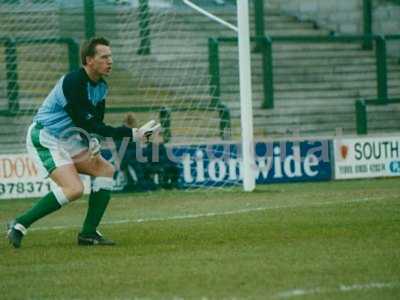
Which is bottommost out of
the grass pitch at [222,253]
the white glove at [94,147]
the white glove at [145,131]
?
the grass pitch at [222,253]

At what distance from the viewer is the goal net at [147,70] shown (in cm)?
2029

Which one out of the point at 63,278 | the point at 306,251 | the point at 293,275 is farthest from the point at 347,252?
the point at 63,278

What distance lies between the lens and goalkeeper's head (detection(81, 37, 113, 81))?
35.4ft

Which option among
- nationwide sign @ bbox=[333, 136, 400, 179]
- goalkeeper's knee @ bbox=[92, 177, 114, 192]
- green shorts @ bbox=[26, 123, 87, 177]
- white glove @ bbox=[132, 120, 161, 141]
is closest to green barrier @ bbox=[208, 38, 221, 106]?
nationwide sign @ bbox=[333, 136, 400, 179]

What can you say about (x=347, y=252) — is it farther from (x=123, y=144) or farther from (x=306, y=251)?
(x=123, y=144)

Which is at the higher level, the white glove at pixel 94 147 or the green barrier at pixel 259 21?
the green barrier at pixel 259 21

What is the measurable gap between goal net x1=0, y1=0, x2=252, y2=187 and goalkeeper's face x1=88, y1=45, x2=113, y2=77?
914cm

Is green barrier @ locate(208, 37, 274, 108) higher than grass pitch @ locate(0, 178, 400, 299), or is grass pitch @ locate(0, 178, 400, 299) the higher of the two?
green barrier @ locate(208, 37, 274, 108)

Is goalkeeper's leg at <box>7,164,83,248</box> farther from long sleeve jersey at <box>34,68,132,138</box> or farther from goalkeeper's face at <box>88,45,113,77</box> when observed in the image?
goalkeeper's face at <box>88,45,113,77</box>

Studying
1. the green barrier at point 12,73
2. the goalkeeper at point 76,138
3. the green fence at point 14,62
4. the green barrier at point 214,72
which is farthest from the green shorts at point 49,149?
the green barrier at point 214,72

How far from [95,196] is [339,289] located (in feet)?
13.0

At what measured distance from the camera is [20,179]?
18641 mm

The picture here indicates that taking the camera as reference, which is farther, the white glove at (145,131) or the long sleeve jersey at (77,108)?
the long sleeve jersey at (77,108)

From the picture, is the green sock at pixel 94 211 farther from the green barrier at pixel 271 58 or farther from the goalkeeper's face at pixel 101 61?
the green barrier at pixel 271 58
